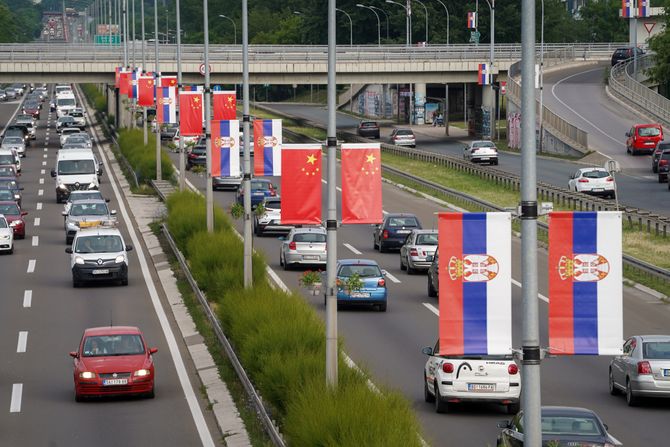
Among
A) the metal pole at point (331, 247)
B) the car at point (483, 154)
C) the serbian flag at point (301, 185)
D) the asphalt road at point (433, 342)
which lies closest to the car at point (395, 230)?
the asphalt road at point (433, 342)

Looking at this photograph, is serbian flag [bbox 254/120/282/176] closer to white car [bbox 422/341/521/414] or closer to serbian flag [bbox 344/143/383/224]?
white car [bbox 422/341/521/414]

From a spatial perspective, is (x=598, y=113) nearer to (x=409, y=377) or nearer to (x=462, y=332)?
(x=409, y=377)

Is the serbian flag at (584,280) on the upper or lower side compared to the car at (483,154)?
upper

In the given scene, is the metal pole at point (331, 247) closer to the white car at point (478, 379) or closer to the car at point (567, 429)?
the white car at point (478, 379)

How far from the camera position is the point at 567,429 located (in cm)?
2036

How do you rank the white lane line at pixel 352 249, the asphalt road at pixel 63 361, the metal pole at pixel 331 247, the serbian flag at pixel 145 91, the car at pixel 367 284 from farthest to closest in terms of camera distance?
the serbian flag at pixel 145 91 → the white lane line at pixel 352 249 → the car at pixel 367 284 → the asphalt road at pixel 63 361 → the metal pole at pixel 331 247

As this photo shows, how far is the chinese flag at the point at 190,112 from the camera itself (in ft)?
168

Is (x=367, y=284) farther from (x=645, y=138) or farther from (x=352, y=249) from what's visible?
(x=645, y=138)

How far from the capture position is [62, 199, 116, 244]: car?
55.6 metres

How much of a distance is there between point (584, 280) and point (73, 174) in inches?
2252

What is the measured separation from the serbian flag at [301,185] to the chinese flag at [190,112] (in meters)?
26.2

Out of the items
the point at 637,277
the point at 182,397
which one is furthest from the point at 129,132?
the point at 182,397

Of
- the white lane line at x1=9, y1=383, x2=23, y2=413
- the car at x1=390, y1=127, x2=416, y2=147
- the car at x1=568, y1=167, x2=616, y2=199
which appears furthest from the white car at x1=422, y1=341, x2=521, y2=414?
the car at x1=390, y1=127, x2=416, y2=147

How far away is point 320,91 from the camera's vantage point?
183 meters
